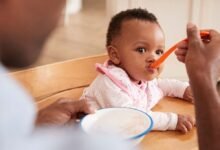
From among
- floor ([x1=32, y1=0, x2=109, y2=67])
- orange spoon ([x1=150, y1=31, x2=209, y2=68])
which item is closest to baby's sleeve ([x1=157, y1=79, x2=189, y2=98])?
orange spoon ([x1=150, y1=31, x2=209, y2=68])

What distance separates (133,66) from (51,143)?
950 mm

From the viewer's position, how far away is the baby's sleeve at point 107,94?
1188mm

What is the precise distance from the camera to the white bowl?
1.00 metres

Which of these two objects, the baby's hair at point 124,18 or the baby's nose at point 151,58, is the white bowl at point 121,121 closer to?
the baby's nose at point 151,58

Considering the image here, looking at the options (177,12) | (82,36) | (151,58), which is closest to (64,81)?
Result: (151,58)

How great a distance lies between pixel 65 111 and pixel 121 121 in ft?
0.48

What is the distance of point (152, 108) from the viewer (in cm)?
126

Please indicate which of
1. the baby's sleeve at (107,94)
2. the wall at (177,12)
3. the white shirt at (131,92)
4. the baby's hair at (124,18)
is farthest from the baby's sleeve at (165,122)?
the wall at (177,12)

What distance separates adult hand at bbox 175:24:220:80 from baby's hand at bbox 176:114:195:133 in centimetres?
19

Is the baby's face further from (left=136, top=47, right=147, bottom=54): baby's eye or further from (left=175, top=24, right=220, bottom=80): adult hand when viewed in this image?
(left=175, top=24, right=220, bottom=80): adult hand

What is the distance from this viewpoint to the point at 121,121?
1.06 metres

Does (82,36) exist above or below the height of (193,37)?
below

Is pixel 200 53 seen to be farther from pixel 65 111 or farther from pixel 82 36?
pixel 82 36

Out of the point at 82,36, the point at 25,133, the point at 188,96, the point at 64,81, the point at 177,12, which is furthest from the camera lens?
the point at 82,36
